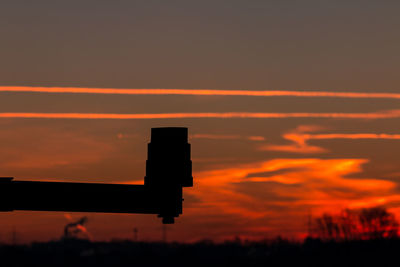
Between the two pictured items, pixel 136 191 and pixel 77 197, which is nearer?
pixel 77 197

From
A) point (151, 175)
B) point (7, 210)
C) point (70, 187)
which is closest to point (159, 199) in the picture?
point (151, 175)

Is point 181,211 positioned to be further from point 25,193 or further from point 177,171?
point 25,193

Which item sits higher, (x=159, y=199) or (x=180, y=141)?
(x=180, y=141)

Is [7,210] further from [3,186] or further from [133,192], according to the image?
[133,192]

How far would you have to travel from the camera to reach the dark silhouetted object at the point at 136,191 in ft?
27.1

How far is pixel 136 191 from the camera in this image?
8.41 m

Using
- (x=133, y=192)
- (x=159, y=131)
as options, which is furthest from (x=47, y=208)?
(x=159, y=131)

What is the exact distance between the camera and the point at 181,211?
28.0ft

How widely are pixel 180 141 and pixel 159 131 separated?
25 cm

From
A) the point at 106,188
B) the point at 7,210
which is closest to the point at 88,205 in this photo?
the point at 106,188

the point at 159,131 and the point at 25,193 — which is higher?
the point at 159,131

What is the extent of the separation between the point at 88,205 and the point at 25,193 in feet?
2.10

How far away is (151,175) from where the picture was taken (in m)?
8.54

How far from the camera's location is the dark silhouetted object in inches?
325
